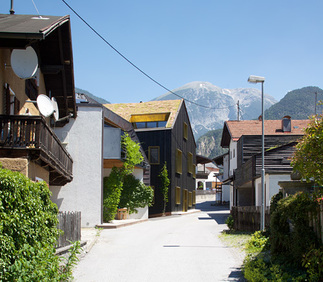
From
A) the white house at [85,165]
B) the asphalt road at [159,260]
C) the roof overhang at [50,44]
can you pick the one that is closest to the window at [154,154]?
the white house at [85,165]

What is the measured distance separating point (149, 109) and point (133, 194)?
410 inches

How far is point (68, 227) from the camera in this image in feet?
45.2

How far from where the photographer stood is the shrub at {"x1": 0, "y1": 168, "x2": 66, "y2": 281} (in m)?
6.89

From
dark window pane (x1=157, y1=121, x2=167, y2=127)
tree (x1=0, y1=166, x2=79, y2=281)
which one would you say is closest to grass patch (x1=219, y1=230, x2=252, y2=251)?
tree (x1=0, y1=166, x2=79, y2=281)

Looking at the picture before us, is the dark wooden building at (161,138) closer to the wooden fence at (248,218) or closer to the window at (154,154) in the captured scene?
the window at (154,154)

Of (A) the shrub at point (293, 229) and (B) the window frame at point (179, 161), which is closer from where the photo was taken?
(A) the shrub at point (293, 229)

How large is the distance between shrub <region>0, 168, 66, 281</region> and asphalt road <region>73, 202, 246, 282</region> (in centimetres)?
202

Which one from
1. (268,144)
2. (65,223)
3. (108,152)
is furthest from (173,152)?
(65,223)

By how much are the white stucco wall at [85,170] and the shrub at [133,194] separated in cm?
536

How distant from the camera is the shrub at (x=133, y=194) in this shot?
27984 mm

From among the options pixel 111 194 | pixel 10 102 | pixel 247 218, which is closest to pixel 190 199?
pixel 111 194

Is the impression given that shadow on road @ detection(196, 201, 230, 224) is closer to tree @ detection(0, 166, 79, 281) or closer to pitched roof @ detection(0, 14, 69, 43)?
pitched roof @ detection(0, 14, 69, 43)

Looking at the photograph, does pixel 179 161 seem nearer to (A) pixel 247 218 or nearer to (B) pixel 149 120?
(B) pixel 149 120

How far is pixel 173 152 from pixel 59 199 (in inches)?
582
